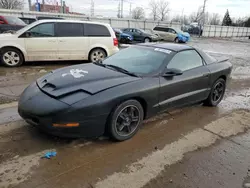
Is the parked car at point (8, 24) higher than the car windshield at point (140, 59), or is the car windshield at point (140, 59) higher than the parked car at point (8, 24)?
the parked car at point (8, 24)

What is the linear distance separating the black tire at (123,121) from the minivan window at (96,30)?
19.1 feet

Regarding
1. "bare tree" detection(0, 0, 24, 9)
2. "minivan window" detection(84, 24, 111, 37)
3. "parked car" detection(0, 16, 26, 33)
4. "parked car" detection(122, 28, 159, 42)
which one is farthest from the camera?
"bare tree" detection(0, 0, 24, 9)

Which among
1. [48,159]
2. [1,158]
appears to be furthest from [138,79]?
[1,158]

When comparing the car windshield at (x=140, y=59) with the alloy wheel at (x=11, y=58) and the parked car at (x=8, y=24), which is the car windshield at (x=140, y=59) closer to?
the alloy wheel at (x=11, y=58)

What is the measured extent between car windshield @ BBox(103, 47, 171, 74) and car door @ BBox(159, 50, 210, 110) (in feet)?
0.70

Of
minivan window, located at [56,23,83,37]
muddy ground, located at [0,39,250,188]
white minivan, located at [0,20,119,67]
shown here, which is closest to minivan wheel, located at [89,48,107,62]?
white minivan, located at [0,20,119,67]

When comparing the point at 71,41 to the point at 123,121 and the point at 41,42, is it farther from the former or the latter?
the point at 123,121

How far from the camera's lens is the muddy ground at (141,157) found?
245 cm

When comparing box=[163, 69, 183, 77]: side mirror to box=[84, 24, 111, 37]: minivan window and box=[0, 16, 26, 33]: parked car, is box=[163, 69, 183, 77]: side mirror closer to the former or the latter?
box=[84, 24, 111, 37]: minivan window

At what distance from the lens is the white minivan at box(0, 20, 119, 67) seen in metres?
7.34

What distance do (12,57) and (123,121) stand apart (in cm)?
592

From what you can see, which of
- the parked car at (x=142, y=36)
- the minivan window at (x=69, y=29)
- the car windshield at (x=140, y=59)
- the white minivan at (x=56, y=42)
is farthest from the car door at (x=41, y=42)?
the parked car at (x=142, y=36)

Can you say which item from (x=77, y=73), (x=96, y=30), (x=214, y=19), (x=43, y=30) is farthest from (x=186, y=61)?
(x=214, y=19)

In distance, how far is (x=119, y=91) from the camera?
9.86 ft
